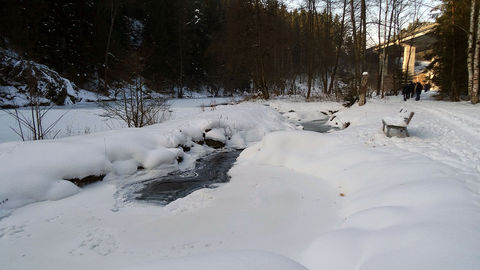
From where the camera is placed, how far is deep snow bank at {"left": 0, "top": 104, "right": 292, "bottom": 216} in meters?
4.48

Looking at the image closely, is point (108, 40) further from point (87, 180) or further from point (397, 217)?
point (397, 217)

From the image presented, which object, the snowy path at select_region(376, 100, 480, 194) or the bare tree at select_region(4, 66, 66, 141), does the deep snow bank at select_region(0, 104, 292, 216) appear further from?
the snowy path at select_region(376, 100, 480, 194)

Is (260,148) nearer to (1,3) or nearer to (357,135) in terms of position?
(357,135)

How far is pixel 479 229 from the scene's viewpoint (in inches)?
97.3

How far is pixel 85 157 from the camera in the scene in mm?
5535

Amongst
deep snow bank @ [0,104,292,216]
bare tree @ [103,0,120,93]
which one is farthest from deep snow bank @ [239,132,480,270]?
bare tree @ [103,0,120,93]

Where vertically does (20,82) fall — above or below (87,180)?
above

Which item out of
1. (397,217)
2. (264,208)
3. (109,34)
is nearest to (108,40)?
(109,34)

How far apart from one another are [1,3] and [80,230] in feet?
74.5

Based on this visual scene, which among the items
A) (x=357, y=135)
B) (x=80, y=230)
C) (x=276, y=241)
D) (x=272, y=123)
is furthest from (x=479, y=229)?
(x=272, y=123)

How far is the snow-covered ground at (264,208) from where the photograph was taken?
248 cm

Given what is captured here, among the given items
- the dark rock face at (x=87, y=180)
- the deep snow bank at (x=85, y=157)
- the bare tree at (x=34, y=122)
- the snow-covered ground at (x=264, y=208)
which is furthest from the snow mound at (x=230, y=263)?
the bare tree at (x=34, y=122)

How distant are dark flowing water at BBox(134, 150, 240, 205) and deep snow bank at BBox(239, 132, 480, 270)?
2.21m

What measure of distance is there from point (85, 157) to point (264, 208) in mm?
3803
